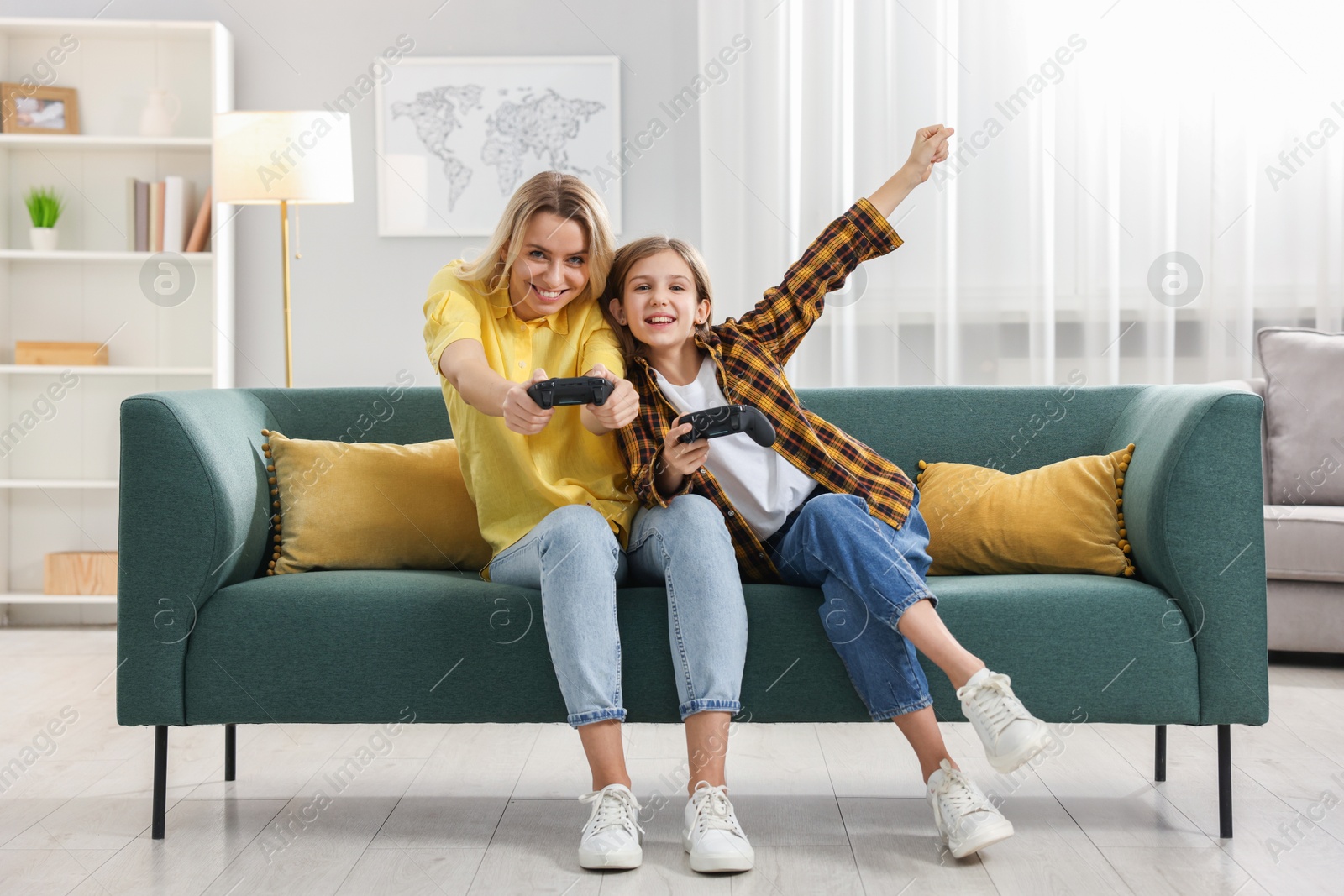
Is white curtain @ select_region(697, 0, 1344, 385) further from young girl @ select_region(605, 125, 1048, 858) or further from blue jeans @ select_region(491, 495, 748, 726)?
blue jeans @ select_region(491, 495, 748, 726)

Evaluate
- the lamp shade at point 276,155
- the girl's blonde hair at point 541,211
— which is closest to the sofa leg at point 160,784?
the girl's blonde hair at point 541,211

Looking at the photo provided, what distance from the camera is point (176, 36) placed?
11.2 feet

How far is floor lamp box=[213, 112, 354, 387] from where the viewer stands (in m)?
2.80

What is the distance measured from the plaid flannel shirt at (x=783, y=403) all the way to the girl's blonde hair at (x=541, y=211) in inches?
6.8

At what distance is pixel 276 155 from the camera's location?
2.80m

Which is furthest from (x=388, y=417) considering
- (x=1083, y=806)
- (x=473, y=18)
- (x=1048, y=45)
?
(x=1048, y=45)

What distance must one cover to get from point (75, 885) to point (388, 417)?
89cm

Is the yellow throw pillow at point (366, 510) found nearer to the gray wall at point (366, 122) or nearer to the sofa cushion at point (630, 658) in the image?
the sofa cushion at point (630, 658)

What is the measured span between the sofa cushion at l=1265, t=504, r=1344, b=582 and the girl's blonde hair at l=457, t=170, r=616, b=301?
1794mm

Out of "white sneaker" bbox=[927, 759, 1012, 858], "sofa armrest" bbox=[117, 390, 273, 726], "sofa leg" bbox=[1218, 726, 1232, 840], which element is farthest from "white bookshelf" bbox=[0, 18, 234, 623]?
"sofa leg" bbox=[1218, 726, 1232, 840]

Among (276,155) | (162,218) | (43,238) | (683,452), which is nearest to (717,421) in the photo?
(683,452)

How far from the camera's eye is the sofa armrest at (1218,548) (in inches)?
60.8

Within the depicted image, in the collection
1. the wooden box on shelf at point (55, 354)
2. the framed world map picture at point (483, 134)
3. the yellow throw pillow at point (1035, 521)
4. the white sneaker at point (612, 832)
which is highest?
the framed world map picture at point (483, 134)

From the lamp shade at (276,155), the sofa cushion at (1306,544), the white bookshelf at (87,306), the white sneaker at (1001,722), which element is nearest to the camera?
the white sneaker at (1001,722)
